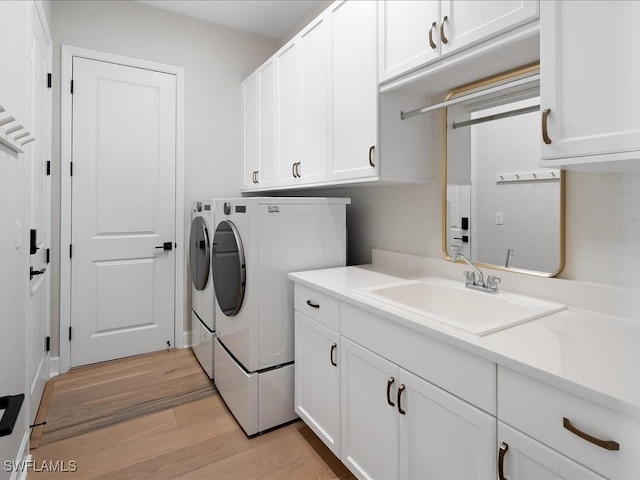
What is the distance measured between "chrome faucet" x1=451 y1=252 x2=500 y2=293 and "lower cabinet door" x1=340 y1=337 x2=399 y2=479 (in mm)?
565

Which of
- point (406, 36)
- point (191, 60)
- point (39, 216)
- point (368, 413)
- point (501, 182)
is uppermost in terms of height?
point (191, 60)

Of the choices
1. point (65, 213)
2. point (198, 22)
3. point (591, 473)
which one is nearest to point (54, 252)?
point (65, 213)

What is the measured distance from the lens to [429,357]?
115cm

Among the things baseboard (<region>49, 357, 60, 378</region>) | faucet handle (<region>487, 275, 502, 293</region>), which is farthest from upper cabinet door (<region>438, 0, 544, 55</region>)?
baseboard (<region>49, 357, 60, 378</region>)

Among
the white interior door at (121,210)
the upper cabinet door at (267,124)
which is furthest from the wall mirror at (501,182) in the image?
the white interior door at (121,210)

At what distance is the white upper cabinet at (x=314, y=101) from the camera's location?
2.08m

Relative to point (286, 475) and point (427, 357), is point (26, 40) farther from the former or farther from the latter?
point (286, 475)

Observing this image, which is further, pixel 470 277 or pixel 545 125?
pixel 470 277

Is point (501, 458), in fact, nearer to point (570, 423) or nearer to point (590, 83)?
point (570, 423)

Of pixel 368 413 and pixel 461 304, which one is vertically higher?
pixel 461 304

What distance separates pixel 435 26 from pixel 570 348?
122 cm

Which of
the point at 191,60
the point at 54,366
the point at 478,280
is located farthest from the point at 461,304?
the point at 191,60

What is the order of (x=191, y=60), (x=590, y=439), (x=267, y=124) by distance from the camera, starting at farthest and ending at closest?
(x=191, y=60)
(x=267, y=124)
(x=590, y=439)

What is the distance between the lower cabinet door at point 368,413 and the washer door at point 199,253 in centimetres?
141
